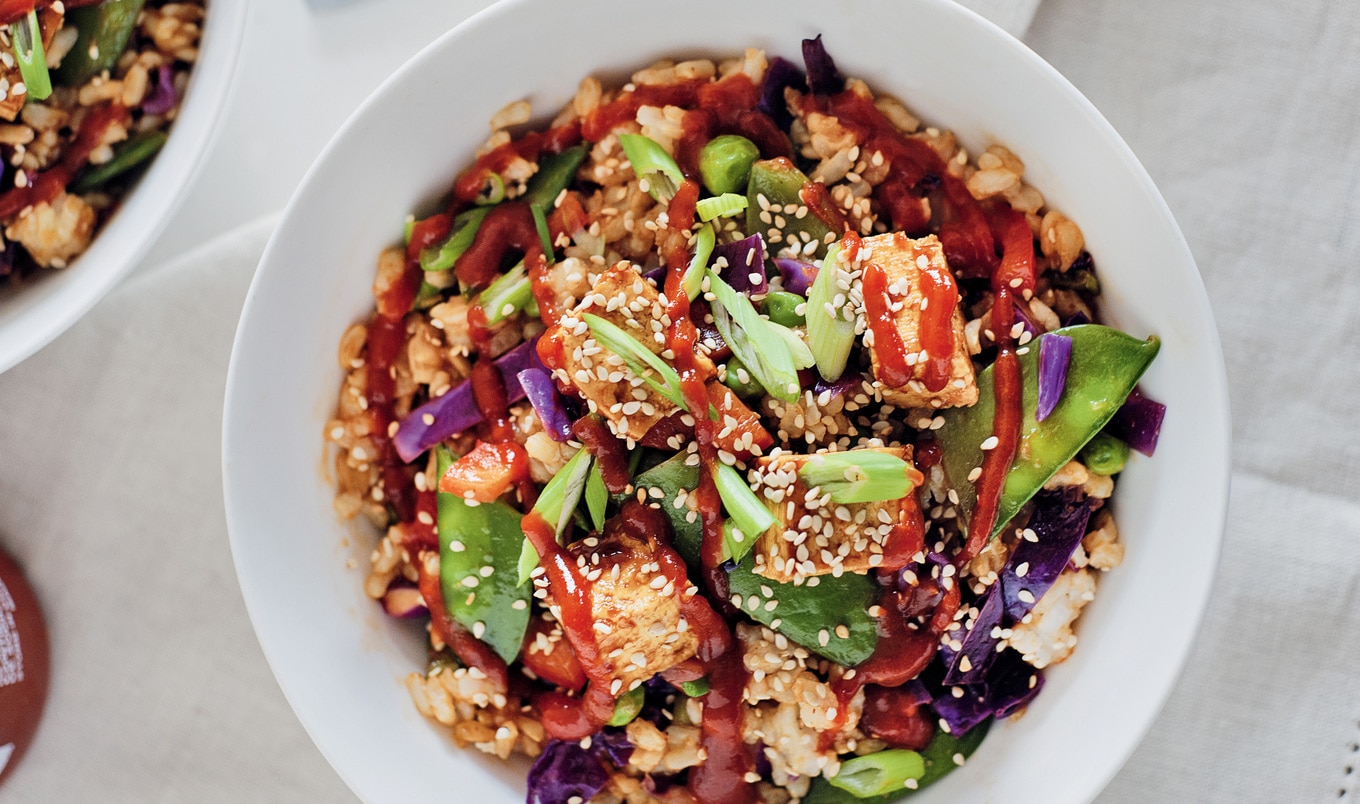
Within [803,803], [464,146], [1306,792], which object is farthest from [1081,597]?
[464,146]

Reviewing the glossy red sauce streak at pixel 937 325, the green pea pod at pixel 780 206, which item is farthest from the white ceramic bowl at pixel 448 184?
the glossy red sauce streak at pixel 937 325

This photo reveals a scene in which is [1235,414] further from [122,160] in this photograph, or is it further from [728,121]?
[122,160]

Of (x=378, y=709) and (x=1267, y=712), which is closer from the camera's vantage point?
(x=378, y=709)

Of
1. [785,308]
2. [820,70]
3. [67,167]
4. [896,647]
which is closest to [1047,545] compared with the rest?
[896,647]

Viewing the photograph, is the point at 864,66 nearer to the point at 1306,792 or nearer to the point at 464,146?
the point at 464,146

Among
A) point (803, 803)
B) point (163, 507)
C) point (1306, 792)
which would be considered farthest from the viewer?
point (163, 507)

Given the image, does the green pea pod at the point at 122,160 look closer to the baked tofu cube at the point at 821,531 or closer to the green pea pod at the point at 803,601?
the green pea pod at the point at 803,601
